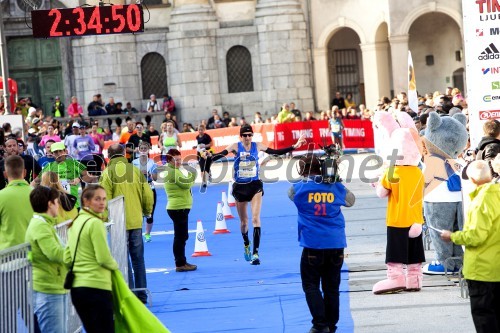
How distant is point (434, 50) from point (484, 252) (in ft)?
120

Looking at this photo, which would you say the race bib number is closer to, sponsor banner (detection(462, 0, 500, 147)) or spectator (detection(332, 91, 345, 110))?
sponsor banner (detection(462, 0, 500, 147))

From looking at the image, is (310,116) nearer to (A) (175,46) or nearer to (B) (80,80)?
(A) (175,46)

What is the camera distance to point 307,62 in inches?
1746

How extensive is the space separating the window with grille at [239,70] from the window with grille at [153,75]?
8.24ft

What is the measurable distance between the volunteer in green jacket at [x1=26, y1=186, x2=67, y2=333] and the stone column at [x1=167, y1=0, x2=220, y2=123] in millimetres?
33026

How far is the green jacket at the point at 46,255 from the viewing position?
9.93 m

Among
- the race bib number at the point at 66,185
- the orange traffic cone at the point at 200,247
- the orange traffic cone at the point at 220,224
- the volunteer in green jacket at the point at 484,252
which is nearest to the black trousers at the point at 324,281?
the volunteer in green jacket at the point at 484,252

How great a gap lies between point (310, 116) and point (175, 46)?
7.11 metres

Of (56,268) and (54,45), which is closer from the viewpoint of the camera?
(56,268)

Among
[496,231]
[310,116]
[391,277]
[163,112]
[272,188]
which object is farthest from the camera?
[163,112]

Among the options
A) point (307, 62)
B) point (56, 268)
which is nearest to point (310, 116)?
point (307, 62)

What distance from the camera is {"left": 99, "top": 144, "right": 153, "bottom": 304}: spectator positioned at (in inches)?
542

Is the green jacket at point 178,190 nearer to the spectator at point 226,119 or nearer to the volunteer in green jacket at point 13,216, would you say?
the volunteer in green jacket at point 13,216

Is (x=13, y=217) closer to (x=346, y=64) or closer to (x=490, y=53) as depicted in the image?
(x=490, y=53)
